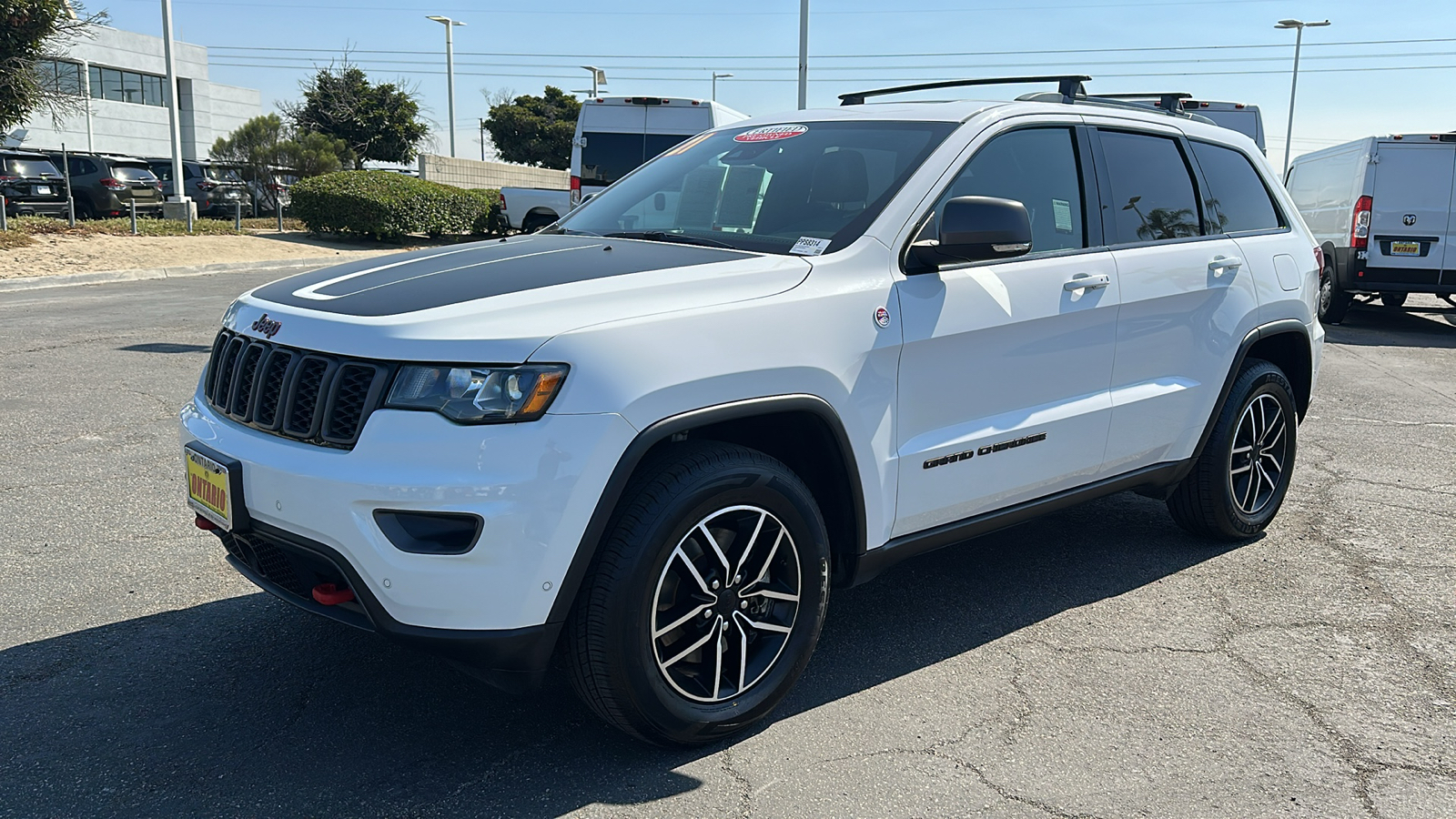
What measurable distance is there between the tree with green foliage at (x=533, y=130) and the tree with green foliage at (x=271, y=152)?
84.6ft

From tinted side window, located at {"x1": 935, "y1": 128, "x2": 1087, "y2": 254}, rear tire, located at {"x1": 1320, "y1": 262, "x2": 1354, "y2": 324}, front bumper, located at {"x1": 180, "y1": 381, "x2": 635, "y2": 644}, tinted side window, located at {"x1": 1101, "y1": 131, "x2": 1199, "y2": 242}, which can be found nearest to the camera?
front bumper, located at {"x1": 180, "y1": 381, "x2": 635, "y2": 644}

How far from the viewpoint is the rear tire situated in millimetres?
14391

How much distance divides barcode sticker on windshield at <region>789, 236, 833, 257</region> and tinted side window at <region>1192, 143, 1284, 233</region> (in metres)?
Answer: 2.20

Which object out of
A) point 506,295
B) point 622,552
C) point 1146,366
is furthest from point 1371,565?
point 506,295

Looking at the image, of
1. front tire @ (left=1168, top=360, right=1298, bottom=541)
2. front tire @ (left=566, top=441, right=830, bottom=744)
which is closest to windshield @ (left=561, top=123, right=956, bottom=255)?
front tire @ (left=566, top=441, right=830, bottom=744)

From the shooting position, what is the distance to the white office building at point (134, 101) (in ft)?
149

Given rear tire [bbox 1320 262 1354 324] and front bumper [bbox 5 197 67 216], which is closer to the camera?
rear tire [bbox 1320 262 1354 324]

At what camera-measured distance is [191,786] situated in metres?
2.91

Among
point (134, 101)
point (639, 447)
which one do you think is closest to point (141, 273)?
point (639, 447)

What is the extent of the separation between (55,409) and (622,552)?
567 centimetres

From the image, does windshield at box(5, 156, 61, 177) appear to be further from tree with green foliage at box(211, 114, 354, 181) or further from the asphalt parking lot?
the asphalt parking lot

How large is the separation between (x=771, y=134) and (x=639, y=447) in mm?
1876

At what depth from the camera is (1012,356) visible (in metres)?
3.77

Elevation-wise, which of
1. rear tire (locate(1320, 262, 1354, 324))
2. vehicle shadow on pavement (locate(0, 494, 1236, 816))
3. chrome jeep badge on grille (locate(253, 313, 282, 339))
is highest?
chrome jeep badge on grille (locate(253, 313, 282, 339))
